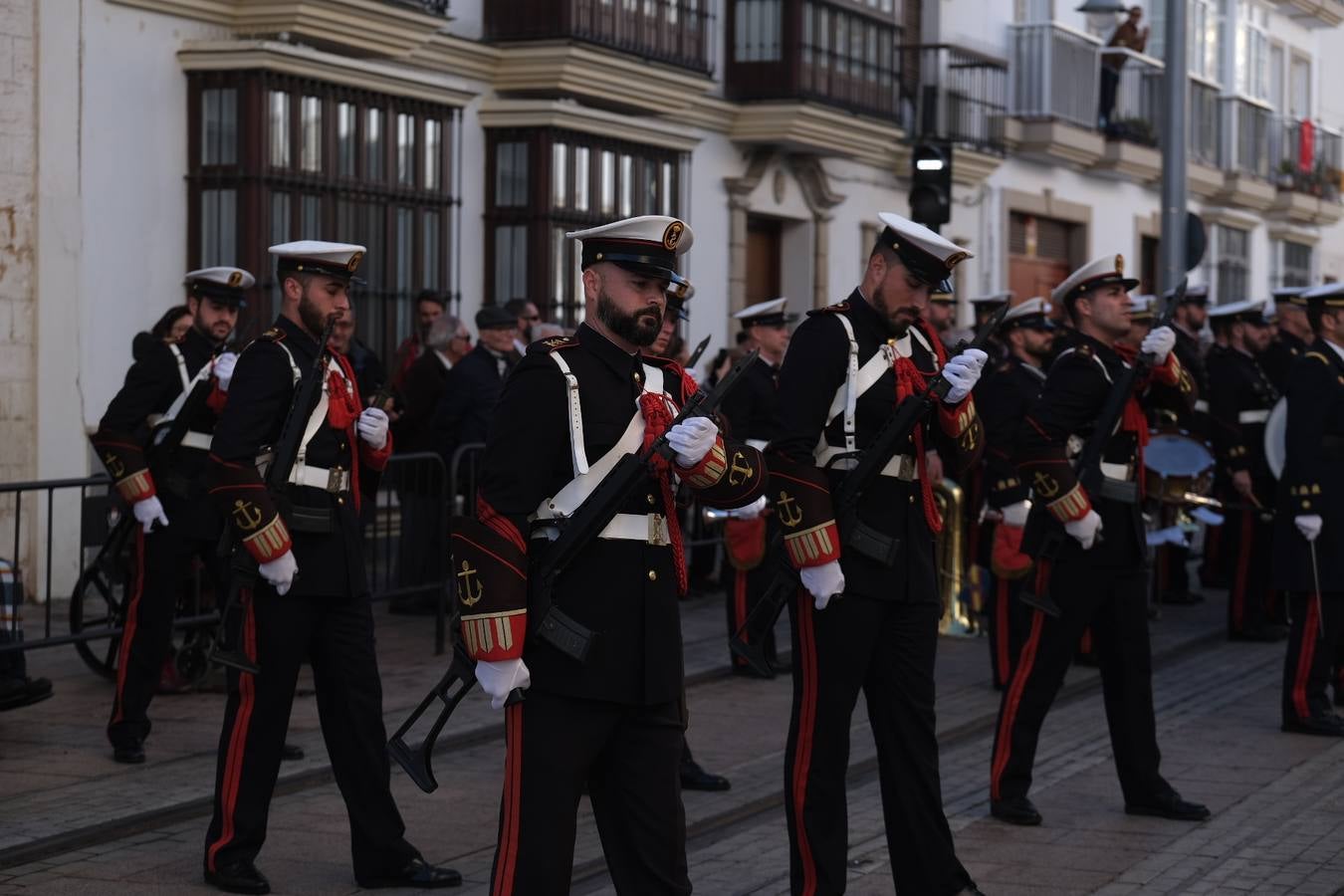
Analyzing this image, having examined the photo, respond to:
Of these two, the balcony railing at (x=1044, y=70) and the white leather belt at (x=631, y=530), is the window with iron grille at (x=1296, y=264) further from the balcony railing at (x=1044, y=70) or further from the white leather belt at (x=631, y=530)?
the white leather belt at (x=631, y=530)

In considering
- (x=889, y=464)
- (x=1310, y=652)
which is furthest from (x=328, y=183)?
(x=889, y=464)

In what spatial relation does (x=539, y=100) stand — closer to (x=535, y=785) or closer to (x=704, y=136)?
(x=704, y=136)

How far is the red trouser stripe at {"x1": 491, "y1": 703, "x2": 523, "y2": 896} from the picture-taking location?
5059 mm

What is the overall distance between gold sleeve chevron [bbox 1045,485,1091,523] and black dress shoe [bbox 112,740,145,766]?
3.73 metres

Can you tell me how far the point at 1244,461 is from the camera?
13.8 metres

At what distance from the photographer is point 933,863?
629cm

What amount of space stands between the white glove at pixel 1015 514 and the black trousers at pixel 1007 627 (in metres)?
0.29

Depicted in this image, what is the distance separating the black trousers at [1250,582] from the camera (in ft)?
43.6

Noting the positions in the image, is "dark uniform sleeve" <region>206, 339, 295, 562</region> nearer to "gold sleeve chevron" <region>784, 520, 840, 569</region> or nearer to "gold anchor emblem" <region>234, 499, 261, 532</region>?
"gold anchor emblem" <region>234, 499, 261, 532</region>

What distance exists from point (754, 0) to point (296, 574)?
15413 mm

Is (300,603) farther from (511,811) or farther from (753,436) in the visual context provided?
(753,436)

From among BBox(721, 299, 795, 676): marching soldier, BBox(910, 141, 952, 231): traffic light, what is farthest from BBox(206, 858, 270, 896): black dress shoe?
BBox(910, 141, 952, 231): traffic light

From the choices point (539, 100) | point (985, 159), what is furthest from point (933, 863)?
point (985, 159)

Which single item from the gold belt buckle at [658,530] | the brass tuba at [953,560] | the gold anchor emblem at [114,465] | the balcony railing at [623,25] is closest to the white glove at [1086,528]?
the gold belt buckle at [658,530]
